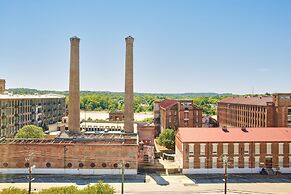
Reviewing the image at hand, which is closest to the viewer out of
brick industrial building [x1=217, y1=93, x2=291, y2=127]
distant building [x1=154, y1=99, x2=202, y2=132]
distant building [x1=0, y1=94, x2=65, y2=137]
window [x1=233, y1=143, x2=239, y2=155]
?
window [x1=233, y1=143, x2=239, y2=155]

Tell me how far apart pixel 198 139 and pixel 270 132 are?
12.6m

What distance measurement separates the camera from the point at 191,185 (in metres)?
47.6

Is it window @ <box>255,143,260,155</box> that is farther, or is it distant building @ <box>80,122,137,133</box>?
distant building @ <box>80,122,137,133</box>

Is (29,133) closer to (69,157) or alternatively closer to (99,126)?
(69,157)

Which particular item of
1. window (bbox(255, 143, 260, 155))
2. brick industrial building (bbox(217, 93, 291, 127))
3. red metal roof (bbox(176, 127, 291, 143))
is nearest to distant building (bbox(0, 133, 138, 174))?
red metal roof (bbox(176, 127, 291, 143))

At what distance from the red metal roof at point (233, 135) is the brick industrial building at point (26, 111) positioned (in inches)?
1856

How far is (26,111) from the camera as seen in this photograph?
3701 inches

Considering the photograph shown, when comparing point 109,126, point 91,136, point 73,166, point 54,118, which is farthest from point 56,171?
point 54,118

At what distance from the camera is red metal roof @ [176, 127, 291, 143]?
2115 inches

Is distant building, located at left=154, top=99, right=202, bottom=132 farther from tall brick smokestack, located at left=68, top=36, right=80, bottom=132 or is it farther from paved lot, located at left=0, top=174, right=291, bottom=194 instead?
paved lot, located at left=0, top=174, right=291, bottom=194

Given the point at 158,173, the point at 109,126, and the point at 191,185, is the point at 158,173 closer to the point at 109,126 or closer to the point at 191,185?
the point at 191,185

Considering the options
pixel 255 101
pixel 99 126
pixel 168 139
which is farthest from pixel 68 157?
pixel 255 101

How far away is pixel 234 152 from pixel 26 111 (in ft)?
203

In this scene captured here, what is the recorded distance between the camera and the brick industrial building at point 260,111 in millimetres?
80188
